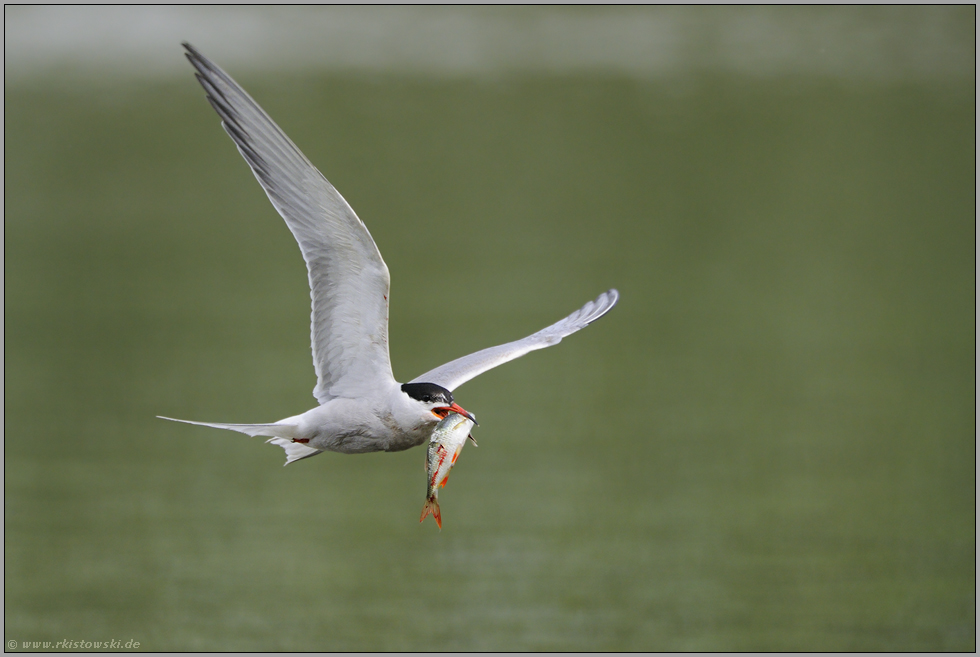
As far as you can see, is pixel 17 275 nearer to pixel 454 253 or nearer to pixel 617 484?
pixel 454 253

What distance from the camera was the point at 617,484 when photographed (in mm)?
10258

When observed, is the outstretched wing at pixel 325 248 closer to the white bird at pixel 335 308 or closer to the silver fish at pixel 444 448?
the white bird at pixel 335 308

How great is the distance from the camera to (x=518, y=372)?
1270 cm

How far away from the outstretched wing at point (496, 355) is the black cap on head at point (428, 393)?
273 mm

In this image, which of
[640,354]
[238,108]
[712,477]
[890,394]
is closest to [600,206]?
[640,354]

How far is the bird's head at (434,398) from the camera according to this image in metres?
4.36

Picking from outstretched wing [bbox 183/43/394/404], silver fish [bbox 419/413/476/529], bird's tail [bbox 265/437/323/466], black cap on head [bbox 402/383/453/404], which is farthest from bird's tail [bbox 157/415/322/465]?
silver fish [bbox 419/413/476/529]

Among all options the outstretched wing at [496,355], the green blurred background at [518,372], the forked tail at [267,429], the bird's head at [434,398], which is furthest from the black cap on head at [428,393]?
the green blurred background at [518,372]

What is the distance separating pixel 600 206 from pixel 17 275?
8663 millimetres

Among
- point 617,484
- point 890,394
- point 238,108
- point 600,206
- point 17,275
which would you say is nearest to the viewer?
point 238,108

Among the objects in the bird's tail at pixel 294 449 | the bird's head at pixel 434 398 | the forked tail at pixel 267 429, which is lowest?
the bird's tail at pixel 294 449

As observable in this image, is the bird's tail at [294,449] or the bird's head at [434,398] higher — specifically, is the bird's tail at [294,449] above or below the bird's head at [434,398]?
below

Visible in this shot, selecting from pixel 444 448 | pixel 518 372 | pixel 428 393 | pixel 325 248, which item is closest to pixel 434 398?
pixel 428 393

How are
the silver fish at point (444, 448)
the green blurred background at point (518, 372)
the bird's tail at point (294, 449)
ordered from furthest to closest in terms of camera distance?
1. the green blurred background at point (518, 372)
2. the bird's tail at point (294, 449)
3. the silver fish at point (444, 448)
